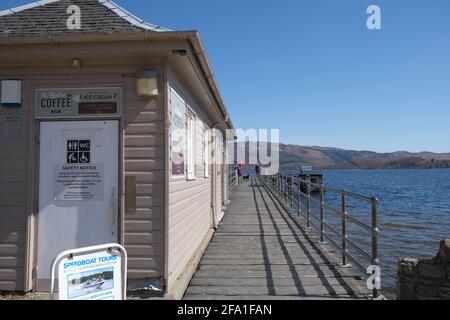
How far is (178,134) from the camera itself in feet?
19.3

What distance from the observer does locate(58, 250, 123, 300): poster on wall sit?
11.1ft

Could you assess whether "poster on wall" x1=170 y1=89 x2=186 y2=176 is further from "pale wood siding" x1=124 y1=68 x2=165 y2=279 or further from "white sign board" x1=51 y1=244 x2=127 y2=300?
"white sign board" x1=51 y1=244 x2=127 y2=300

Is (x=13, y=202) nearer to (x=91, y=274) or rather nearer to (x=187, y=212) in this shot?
(x=91, y=274)

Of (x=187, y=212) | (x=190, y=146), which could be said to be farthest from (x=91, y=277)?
(x=190, y=146)

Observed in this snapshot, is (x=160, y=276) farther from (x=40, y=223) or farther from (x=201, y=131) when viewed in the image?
(x=201, y=131)

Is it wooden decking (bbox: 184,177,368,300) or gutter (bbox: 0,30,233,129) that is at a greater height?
gutter (bbox: 0,30,233,129)

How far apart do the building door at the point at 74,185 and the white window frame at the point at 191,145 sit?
5.71ft

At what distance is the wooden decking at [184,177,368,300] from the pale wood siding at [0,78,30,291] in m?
2.19

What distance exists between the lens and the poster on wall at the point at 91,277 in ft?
11.1

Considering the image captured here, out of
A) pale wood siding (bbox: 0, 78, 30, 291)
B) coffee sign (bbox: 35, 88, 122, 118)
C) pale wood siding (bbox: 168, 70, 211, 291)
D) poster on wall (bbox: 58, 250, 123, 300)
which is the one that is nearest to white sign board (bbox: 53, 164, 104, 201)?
pale wood siding (bbox: 0, 78, 30, 291)

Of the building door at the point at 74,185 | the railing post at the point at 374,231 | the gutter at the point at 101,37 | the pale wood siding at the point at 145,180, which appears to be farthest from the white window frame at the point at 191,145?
the railing post at the point at 374,231

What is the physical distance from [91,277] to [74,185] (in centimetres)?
198

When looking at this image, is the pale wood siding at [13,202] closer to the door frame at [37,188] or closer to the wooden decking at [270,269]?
the door frame at [37,188]

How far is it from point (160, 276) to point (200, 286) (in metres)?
0.86
